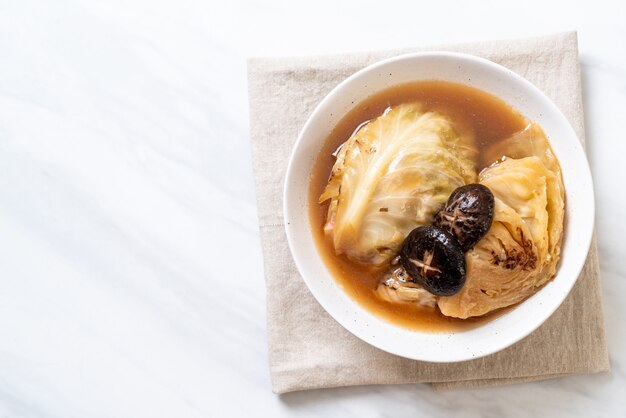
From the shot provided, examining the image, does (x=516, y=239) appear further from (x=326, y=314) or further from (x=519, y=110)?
(x=326, y=314)

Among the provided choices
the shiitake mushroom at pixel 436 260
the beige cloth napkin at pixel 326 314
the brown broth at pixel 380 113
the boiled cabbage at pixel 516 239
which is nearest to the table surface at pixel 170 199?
the beige cloth napkin at pixel 326 314

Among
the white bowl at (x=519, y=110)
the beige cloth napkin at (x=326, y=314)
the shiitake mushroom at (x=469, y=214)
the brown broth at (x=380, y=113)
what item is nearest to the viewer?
the shiitake mushroom at (x=469, y=214)

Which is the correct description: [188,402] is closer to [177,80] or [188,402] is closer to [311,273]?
[311,273]

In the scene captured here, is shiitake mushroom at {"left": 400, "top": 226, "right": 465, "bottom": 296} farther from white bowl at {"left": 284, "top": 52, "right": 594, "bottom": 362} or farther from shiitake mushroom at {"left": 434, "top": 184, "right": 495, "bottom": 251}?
white bowl at {"left": 284, "top": 52, "right": 594, "bottom": 362}

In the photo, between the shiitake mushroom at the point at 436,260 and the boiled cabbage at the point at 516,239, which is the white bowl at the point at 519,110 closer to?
the boiled cabbage at the point at 516,239

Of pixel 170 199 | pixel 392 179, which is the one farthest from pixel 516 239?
pixel 170 199

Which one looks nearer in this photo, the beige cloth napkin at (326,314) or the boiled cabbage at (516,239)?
the boiled cabbage at (516,239)
